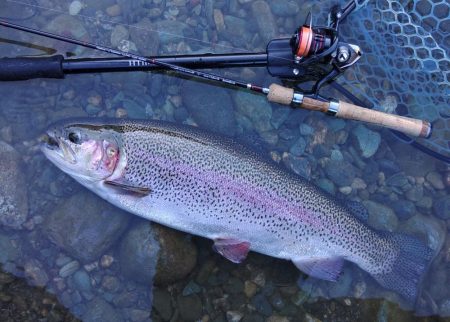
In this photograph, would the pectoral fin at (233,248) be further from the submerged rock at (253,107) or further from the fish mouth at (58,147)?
the fish mouth at (58,147)

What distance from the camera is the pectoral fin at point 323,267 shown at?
11.3 ft

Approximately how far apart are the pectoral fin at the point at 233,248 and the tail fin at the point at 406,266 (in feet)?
3.87

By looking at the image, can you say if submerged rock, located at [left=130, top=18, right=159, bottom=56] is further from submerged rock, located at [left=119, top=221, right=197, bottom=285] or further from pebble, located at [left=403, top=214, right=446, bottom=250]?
pebble, located at [left=403, top=214, right=446, bottom=250]

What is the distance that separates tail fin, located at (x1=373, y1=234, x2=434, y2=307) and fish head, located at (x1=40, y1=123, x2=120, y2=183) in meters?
2.40

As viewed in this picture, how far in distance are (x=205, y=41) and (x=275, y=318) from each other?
8.49ft

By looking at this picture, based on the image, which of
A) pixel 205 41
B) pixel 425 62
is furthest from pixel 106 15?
pixel 425 62

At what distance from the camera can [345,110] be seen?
10.8ft

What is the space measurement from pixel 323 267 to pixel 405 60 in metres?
2.00

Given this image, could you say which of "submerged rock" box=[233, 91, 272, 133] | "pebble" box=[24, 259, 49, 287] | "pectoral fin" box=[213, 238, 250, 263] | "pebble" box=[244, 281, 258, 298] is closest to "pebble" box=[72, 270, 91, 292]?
"pebble" box=[24, 259, 49, 287]

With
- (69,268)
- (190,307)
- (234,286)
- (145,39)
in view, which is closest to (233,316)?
(234,286)

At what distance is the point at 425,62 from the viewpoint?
3773 millimetres

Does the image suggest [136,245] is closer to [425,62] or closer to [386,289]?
[386,289]

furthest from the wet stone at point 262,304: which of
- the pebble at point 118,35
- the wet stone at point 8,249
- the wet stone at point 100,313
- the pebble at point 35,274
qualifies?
the pebble at point 118,35

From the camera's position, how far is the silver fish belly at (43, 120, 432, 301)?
322 centimetres
